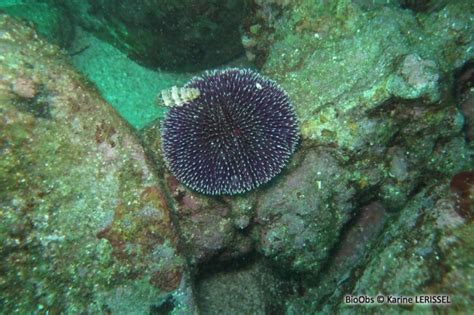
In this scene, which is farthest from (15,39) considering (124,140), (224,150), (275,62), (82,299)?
(275,62)

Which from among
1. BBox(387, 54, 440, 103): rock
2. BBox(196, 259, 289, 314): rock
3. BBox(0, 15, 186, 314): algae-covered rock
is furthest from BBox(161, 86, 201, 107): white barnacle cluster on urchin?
BBox(196, 259, 289, 314): rock

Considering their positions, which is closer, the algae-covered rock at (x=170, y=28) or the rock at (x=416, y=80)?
the rock at (x=416, y=80)

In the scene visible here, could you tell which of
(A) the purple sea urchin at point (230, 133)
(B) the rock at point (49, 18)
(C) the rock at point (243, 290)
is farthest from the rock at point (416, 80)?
(B) the rock at point (49, 18)

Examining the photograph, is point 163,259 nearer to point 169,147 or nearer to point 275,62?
point 169,147

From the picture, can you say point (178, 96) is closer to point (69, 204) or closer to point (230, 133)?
point (230, 133)

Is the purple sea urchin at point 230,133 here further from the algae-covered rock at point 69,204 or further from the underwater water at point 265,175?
the algae-covered rock at point 69,204
